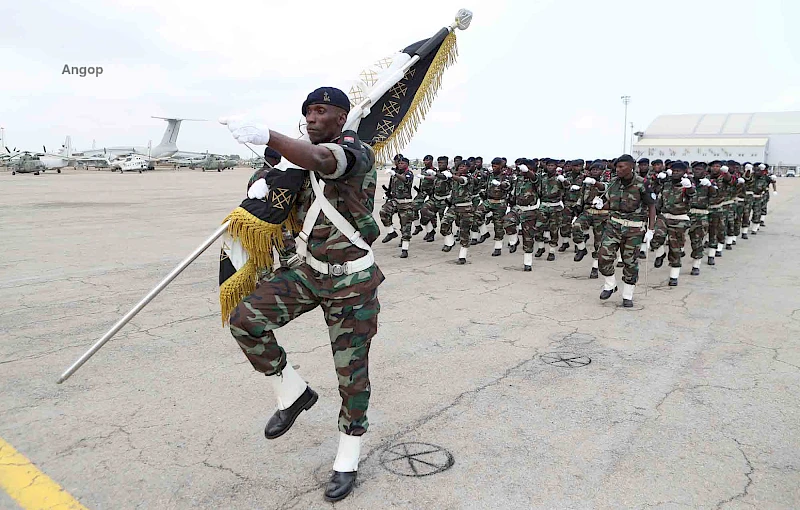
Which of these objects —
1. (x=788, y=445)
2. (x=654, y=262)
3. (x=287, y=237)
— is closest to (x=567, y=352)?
(x=788, y=445)

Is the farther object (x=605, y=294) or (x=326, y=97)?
(x=605, y=294)

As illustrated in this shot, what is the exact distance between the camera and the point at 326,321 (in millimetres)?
3270

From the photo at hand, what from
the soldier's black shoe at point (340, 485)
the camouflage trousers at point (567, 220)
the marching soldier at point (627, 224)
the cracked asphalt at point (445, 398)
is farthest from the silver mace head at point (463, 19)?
the camouflage trousers at point (567, 220)

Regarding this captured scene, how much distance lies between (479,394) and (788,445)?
6.64 ft

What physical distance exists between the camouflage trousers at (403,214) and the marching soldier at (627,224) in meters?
4.15

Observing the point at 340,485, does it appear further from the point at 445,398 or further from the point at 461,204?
the point at 461,204

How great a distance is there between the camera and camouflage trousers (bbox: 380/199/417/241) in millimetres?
11383

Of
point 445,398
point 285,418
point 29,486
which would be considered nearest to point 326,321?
point 285,418

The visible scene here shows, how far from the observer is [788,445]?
3.79 metres

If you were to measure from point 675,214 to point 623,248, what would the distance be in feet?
7.54

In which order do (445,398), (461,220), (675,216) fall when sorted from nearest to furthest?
(445,398) < (675,216) < (461,220)

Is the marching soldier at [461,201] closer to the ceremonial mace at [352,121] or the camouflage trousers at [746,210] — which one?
the ceremonial mace at [352,121]

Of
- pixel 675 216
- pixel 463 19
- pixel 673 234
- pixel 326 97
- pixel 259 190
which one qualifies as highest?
pixel 463 19

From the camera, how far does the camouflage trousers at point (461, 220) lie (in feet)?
35.9
